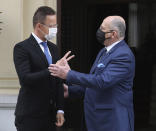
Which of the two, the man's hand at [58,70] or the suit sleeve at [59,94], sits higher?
the man's hand at [58,70]

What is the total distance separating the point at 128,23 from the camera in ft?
24.0

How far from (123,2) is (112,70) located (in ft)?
12.2

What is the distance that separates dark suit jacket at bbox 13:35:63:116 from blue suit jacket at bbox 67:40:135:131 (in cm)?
22

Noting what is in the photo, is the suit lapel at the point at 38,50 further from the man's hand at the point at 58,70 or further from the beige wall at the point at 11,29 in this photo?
the beige wall at the point at 11,29

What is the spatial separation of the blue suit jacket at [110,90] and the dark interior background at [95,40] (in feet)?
8.47

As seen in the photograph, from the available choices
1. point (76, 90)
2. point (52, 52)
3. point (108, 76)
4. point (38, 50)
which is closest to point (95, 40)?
point (76, 90)

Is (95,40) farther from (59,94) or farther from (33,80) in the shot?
(33,80)

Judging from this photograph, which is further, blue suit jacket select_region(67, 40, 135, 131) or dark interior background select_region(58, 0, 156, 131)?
dark interior background select_region(58, 0, 156, 131)

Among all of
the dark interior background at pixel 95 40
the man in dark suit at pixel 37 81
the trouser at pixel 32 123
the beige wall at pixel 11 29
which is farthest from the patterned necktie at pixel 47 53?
the dark interior background at pixel 95 40

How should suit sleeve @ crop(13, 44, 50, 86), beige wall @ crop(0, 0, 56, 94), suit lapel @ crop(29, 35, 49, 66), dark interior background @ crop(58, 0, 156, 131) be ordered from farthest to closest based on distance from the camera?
dark interior background @ crop(58, 0, 156, 131)
beige wall @ crop(0, 0, 56, 94)
suit lapel @ crop(29, 35, 49, 66)
suit sleeve @ crop(13, 44, 50, 86)

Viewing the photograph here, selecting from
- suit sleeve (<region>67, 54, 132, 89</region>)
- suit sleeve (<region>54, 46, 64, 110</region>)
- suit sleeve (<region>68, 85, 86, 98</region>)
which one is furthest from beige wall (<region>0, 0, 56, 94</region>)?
suit sleeve (<region>67, 54, 132, 89</region>)

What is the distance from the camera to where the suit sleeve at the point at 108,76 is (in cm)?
312

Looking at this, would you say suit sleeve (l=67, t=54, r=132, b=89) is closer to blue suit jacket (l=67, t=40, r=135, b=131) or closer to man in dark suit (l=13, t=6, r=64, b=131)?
blue suit jacket (l=67, t=40, r=135, b=131)

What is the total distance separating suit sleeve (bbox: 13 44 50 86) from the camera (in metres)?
3.10
